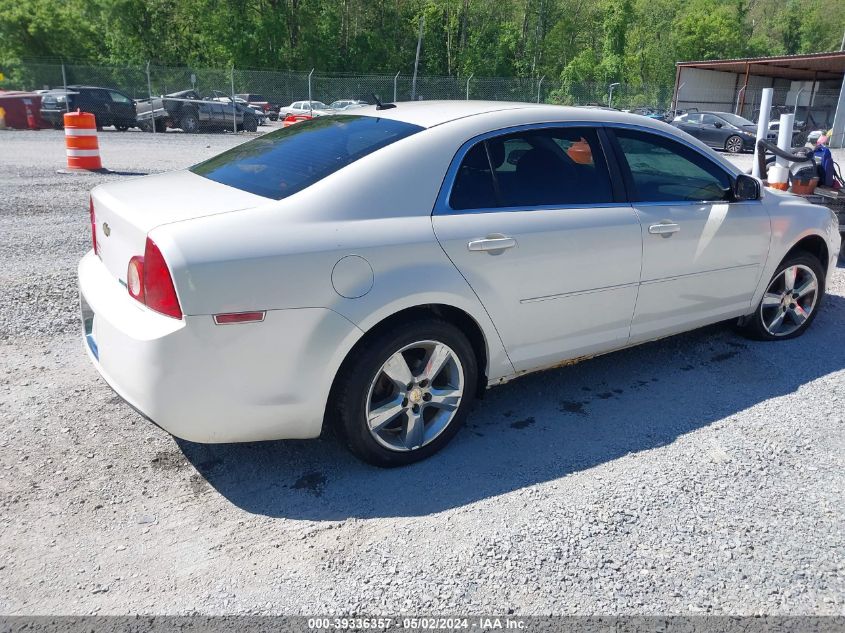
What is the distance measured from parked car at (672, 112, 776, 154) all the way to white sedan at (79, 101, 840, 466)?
950 inches

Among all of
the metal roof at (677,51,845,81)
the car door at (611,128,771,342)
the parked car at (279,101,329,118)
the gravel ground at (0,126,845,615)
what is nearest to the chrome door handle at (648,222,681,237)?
the car door at (611,128,771,342)

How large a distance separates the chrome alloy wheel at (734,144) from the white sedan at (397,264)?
24066 mm

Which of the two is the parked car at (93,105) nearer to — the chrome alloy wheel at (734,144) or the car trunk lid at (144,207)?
the chrome alloy wheel at (734,144)

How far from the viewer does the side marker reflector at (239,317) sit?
2.71m

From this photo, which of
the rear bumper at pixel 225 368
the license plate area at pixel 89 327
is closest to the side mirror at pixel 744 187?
the rear bumper at pixel 225 368

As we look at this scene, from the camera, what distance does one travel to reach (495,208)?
3.44 metres

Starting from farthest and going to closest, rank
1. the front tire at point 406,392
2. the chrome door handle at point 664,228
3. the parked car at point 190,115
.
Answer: the parked car at point 190,115 → the chrome door handle at point 664,228 → the front tire at point 406,392

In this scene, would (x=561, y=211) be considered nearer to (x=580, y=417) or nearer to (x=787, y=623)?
(x=580, y=417)

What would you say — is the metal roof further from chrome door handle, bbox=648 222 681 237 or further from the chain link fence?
chrome door handle, bbox=648 222 681 237

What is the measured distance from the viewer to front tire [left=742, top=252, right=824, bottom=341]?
495cm

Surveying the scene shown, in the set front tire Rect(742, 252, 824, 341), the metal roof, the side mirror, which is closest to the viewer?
the side mirror

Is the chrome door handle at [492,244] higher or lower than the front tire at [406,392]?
higher

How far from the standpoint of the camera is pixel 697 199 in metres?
4.30

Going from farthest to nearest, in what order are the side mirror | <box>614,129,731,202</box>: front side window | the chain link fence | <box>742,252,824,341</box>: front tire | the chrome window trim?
the chain link fence → <box>742,252,824,341</box>: front tire → the side mirror → <box>614,129,731,202</box>: front side window → the chrome window trim
